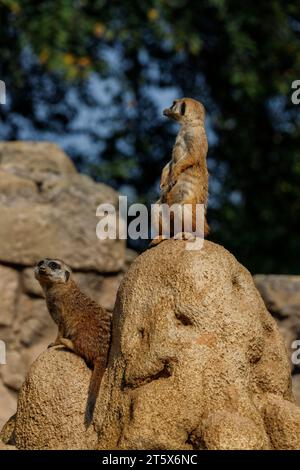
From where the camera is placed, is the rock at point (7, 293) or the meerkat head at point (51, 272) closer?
the meerkat head at point (51, 272)

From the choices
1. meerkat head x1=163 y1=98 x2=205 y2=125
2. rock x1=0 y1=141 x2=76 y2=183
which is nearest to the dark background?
rock x1=0 y1=141 x2=76 y2=183

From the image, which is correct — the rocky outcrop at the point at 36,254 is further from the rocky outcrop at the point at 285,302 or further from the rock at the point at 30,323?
the rocky outcrop at the point at 285,302

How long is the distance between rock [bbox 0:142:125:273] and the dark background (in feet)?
9.73

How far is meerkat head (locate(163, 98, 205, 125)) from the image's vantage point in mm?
7605

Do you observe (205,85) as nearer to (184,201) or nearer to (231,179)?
(231,179)

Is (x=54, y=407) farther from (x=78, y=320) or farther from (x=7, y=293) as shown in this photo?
(x=7, y=293)

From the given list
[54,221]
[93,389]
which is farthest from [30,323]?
[93,389]

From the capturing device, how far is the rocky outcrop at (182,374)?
613 cm

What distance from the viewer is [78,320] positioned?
735cm

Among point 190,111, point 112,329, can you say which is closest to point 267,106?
point 190,111

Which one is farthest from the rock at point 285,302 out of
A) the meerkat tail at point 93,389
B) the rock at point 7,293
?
the meerkat tail at point 93,389

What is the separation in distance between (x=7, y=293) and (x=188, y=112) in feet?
15.3

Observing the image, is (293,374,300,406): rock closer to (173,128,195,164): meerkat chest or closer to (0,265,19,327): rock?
(0,265,19,327): rock
